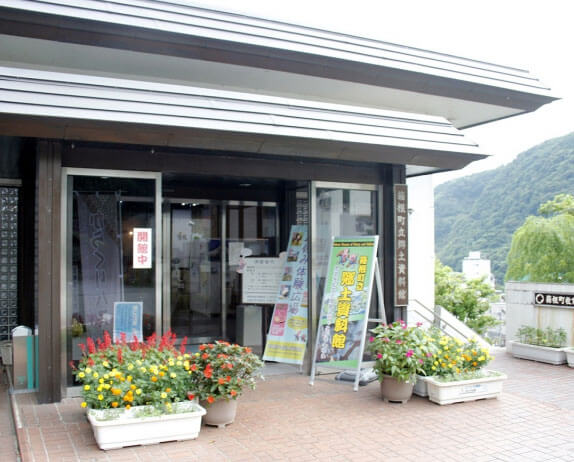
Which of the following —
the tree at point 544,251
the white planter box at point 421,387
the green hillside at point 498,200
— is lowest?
the white planter box at point 421,387

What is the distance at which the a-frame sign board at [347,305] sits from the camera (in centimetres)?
723

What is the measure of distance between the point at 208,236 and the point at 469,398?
5.09m

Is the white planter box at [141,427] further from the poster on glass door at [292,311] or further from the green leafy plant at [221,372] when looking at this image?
the poster on glass door at [292,311]

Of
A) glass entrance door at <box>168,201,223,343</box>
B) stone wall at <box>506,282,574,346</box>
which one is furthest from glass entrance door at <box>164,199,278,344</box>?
stone wall at <box>506,282,574,346</box>

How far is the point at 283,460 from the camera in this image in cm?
479

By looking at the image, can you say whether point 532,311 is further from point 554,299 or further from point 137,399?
point 137,399

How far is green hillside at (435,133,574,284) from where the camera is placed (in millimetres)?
41031

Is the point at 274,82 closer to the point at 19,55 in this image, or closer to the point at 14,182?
the point at 19,55

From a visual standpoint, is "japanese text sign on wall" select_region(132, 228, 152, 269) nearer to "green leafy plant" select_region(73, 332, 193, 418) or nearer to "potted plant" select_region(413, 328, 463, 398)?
"green leafy plant" select_region(73, 332, 193, 418)

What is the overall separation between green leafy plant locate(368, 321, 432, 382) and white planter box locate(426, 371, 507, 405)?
0.24 meters

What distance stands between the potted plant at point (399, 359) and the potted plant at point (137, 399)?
7.17 feet

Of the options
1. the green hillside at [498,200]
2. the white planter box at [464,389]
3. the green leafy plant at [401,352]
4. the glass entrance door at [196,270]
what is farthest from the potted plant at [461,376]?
the green hillside at [498,200]

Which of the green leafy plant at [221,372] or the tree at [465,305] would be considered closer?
the green leafy plant at [221,372]

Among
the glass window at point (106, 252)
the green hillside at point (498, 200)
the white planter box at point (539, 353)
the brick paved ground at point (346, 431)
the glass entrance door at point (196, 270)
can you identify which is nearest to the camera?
the brick paved ground at point (346, 431)
